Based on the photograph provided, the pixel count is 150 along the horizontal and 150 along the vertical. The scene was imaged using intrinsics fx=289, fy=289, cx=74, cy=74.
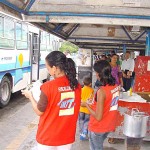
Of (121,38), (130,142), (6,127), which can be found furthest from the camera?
(121,38)

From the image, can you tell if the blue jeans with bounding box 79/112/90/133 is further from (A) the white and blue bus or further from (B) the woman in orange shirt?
(A) the white and blue bus

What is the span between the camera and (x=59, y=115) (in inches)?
105

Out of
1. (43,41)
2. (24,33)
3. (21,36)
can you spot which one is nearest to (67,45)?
(43,41)

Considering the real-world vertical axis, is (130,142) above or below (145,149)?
above

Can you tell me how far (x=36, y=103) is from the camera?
264 cm

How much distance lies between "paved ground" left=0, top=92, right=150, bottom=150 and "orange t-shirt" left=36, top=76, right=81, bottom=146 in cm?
252

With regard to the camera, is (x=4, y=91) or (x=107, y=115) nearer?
(x=107, y=115)

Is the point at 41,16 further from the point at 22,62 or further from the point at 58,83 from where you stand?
the point at 22,62

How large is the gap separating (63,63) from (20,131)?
3.96 meters

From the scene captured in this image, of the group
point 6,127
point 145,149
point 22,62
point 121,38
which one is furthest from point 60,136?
point 22,62

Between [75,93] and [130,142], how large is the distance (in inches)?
83.2

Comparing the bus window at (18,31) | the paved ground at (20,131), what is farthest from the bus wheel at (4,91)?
the bus window at (18,31)

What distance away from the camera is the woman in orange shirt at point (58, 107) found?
8.54ft

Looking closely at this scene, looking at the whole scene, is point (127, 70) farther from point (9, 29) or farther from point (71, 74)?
point (71, 74)
